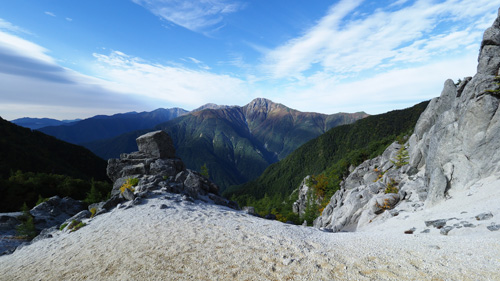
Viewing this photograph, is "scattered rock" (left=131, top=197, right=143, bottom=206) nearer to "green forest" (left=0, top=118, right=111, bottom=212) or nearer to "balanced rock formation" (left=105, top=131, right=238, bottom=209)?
"balanced rock formation" (left=105, top=131, right=238, bottom=209)

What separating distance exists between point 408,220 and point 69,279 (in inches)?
874

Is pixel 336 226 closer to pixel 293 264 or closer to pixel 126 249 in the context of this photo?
pixel 293 264

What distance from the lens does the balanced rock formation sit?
23.9 m

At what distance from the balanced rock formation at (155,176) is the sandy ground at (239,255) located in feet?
24.4

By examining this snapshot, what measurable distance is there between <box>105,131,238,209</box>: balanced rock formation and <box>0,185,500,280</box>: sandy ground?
24.4ft

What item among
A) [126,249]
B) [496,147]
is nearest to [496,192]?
[496,147]

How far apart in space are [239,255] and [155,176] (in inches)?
772

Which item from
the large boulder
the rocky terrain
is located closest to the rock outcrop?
the rocky terrain

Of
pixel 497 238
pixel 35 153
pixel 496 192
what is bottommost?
pixel 35 153

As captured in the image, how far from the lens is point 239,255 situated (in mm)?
10562

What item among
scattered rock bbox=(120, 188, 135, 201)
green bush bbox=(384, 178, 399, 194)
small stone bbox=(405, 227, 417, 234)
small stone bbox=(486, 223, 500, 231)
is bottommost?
scattered rock bbox=(120, 188, 135, 201)

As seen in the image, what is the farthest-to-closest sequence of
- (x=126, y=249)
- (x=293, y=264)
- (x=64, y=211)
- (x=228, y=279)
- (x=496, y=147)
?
(x=64, y=211)
(x=496, y=147)
(x=126, y=249)
(x=293, y=264)
(x=228, y=279)

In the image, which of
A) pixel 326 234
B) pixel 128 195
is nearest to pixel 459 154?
pixel 326 234

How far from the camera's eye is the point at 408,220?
56.0 feet
